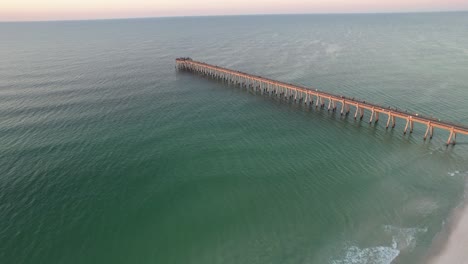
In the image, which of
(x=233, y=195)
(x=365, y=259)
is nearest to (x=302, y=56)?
(x=233, y=195)

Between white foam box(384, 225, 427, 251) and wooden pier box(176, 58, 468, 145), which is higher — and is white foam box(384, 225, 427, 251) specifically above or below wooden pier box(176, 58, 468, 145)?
below

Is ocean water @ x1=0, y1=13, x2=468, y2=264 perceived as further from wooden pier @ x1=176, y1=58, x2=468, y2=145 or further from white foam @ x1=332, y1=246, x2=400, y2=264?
wooden pier @ x1=176, y1=58, x2=468, y2=145

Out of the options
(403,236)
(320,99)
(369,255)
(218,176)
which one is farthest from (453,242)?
(320,99)

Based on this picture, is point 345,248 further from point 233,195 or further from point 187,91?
point 187,91

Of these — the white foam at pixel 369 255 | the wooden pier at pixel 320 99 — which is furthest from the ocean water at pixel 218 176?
the wooden pier at pixel 320 99

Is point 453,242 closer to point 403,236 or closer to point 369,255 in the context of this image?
point 403,236

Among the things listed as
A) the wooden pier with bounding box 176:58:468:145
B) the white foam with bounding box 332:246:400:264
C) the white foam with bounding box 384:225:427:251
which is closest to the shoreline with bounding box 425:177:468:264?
the white foam with bounding box 384:225:427:251
